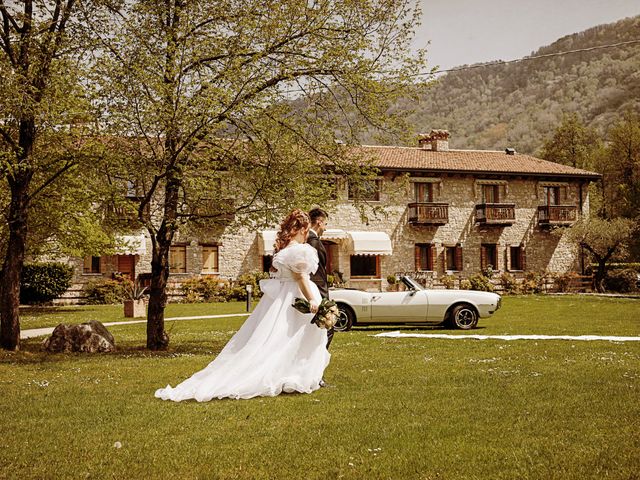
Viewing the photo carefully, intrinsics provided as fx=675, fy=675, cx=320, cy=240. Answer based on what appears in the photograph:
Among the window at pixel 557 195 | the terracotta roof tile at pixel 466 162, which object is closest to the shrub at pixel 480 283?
the terracotta roof tile at pixel 466 162

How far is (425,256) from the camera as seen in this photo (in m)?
40.0

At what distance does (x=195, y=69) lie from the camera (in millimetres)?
12859

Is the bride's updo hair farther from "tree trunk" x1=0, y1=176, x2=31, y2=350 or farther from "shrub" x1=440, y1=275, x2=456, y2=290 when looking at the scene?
"shrub" x1=440, y1=275, x2=456, y2=290

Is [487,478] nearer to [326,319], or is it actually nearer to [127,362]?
[326,319]

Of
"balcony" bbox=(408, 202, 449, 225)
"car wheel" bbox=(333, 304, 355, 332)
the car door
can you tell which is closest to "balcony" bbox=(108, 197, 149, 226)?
"car wheel" bbox=(333, 304, 355, 332)

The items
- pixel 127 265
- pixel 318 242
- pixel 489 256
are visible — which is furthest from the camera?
pixel 489 256

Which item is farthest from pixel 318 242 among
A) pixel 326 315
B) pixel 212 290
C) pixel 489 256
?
pixel 489 256

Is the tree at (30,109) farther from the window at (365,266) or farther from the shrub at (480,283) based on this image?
the shrub at (480,283)

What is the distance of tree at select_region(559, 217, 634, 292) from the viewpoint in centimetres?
3812

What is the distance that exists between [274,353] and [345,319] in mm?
9250

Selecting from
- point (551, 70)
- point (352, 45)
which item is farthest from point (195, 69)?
point (551, 70)

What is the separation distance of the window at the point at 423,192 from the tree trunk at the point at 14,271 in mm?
28606

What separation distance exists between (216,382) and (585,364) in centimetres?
549

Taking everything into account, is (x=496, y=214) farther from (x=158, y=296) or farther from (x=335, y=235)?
(x=158, y=296)
